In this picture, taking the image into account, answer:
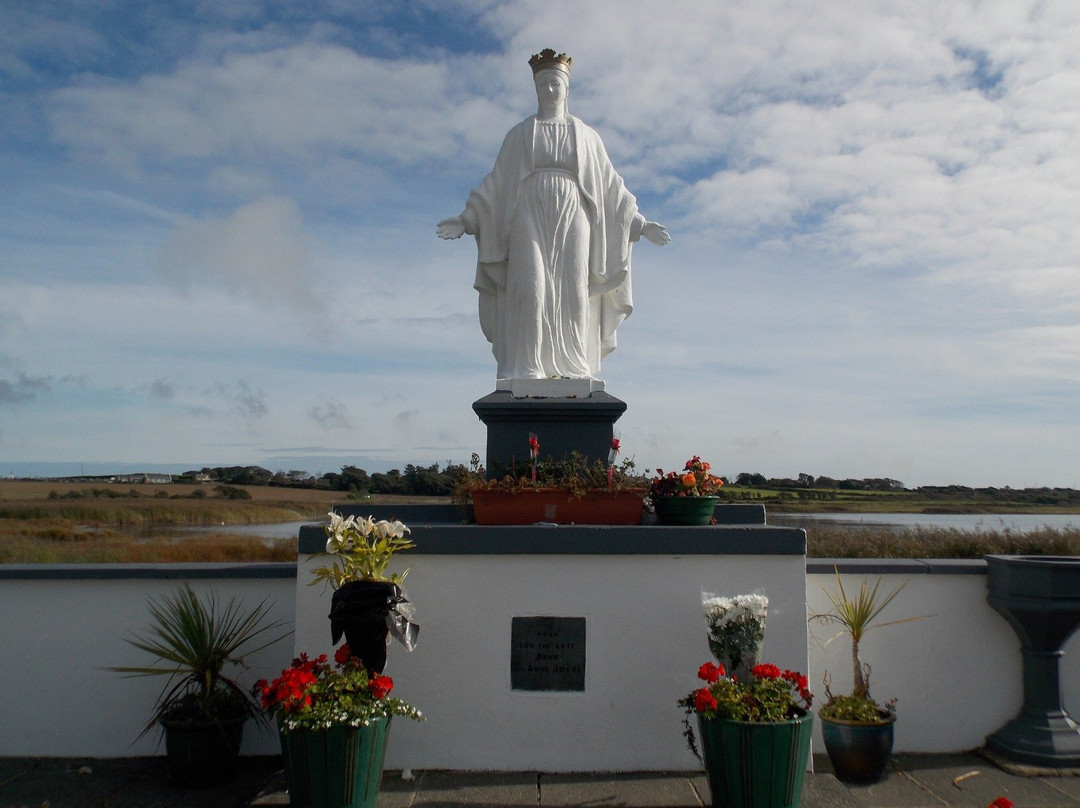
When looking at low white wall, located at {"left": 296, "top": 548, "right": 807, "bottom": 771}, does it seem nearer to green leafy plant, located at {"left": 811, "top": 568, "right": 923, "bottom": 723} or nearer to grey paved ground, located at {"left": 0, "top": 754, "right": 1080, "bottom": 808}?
grey paved ground, located at {"left": 0, "top": 754, "right": 1080, "bottom": 808}

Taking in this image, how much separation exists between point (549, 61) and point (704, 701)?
15.9 ft

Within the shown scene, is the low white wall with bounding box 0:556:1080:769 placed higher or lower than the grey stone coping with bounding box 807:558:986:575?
lower

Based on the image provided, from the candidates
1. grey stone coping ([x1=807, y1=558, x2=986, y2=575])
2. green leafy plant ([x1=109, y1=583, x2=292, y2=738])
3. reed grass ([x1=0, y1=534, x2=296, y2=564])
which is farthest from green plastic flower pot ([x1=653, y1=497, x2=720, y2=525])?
reed grass ([x1=0, y1=534, x2=296, y2=564])

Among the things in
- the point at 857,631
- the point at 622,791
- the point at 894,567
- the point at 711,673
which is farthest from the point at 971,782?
the point at 622,791

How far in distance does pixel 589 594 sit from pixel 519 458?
144 centimetres

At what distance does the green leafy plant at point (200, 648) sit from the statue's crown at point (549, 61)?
4.44 metres

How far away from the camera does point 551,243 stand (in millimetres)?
6129

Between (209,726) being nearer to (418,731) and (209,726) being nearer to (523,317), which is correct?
(418,731)

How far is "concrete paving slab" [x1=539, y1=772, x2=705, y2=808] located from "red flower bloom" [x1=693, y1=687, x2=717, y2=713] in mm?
513

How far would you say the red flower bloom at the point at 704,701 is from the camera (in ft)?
11.7

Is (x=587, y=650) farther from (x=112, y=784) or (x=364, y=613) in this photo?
(x=112, y=784)

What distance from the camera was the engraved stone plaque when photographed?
14.0 feet

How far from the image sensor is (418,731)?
4.23m

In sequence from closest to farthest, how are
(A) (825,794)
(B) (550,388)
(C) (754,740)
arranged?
(C) (754,740)
(A) (825,794)
(B) (550,388)
